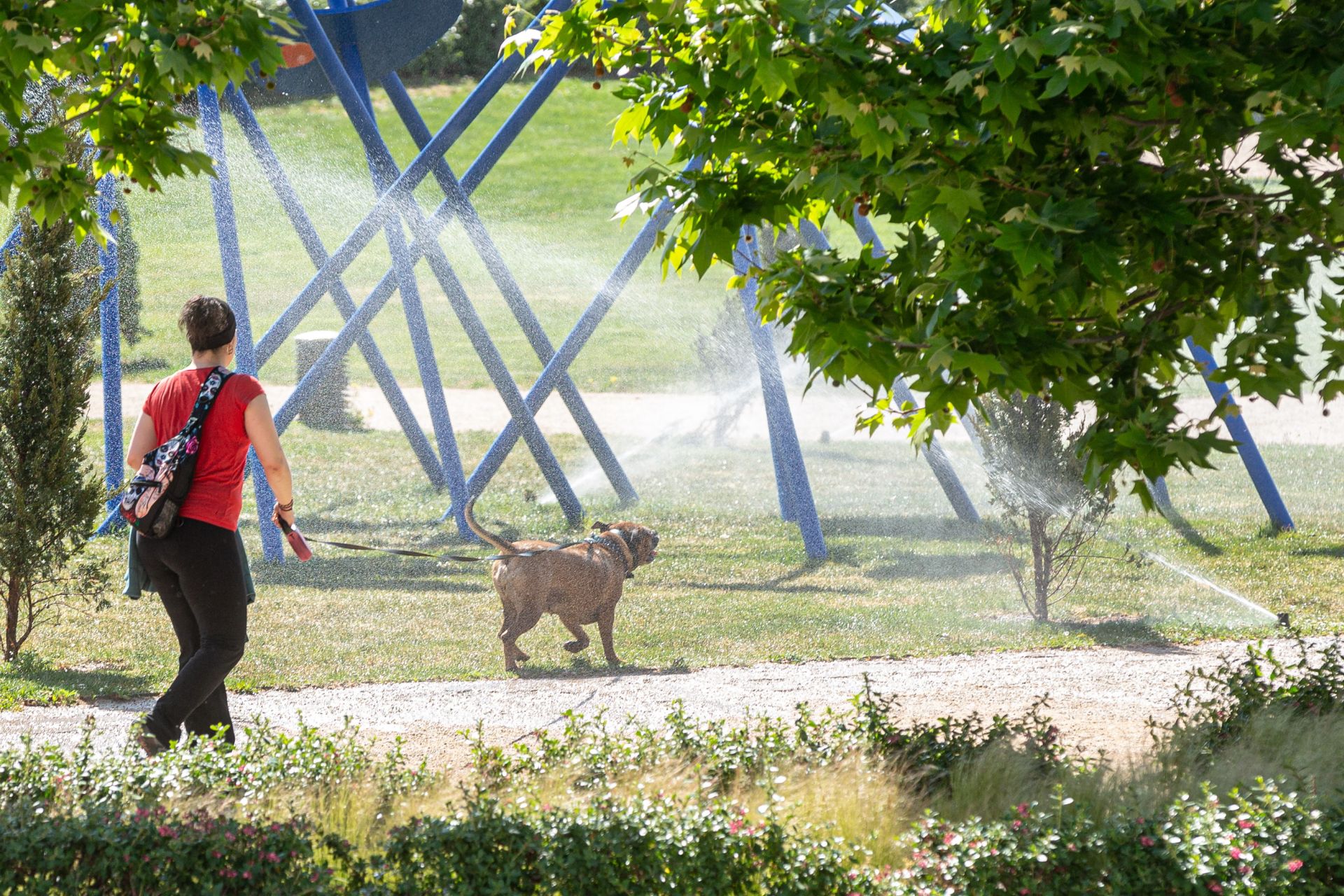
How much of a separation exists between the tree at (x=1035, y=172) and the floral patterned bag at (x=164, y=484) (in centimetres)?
156

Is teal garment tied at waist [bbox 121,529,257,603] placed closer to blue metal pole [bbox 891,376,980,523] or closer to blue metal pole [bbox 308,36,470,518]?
blue metal pole [bbox 308,36,470,518]

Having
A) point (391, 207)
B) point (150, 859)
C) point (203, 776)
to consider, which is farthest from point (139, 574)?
point (391, 207)

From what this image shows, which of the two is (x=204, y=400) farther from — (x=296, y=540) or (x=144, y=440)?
(x=296, y=540)

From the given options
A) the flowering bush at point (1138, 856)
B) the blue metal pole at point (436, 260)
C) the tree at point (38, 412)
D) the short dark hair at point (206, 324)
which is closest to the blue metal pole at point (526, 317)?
the blue metal pole at point (436, 260)

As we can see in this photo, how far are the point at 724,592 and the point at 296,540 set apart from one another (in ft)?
15.0

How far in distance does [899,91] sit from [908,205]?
10.6 inches

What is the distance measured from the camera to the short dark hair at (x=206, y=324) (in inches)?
163

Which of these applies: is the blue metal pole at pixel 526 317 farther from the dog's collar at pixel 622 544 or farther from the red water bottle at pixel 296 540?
the red water bottle at pixel 296 540

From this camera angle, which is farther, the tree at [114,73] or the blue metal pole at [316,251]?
the blue metal pole at [316,251]

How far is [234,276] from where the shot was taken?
9.06 metres

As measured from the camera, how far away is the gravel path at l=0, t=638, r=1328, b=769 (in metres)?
5.20

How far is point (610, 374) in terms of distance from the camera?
22031mm

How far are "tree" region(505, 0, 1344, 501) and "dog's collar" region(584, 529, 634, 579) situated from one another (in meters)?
2.70

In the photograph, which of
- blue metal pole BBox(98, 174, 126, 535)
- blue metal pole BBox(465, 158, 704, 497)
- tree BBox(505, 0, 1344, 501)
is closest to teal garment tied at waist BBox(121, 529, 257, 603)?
tree BBox(505, 0, 1344, 501)
